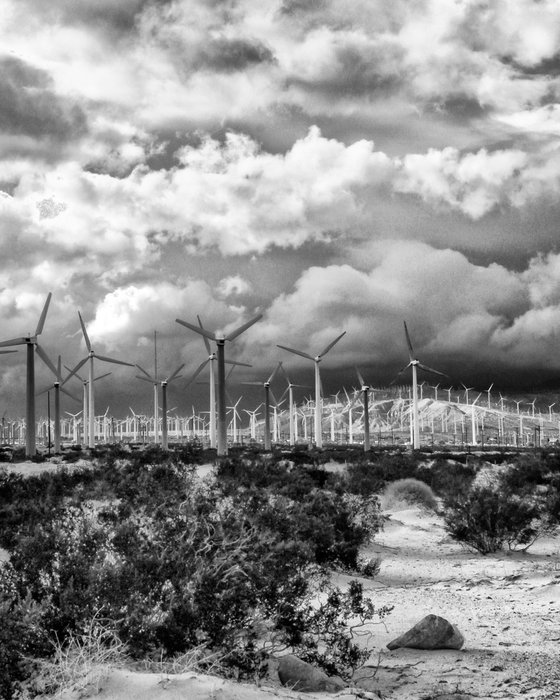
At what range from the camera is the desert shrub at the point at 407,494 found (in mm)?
29578

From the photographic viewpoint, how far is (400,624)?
11.3 m

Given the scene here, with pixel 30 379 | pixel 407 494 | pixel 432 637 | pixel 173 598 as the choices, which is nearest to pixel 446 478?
pixel 407 494

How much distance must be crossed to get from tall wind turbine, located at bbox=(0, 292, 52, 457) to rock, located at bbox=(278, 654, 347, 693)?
170ft

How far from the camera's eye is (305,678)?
24.9ft

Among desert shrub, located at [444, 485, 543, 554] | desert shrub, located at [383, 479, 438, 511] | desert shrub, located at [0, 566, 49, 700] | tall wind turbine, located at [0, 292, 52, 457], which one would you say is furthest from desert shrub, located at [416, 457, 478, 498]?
tall wind turbine, located at [0, 292, 52, 457]

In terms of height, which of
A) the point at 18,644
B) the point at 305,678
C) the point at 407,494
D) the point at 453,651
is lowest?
the point at 407,494

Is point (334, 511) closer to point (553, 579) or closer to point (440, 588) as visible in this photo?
point (440, 588)

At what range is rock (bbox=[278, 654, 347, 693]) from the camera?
7.46m

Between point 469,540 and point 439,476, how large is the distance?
17.1 meters

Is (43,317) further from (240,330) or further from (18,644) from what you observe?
(18,644)

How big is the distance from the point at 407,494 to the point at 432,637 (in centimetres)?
2119

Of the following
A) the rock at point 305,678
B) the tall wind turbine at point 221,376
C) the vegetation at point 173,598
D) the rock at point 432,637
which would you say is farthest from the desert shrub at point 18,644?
the tall wind turbine at point 221,376

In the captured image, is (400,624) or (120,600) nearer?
(120,600)

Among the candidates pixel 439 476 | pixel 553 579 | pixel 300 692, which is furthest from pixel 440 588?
pixel 439 476
